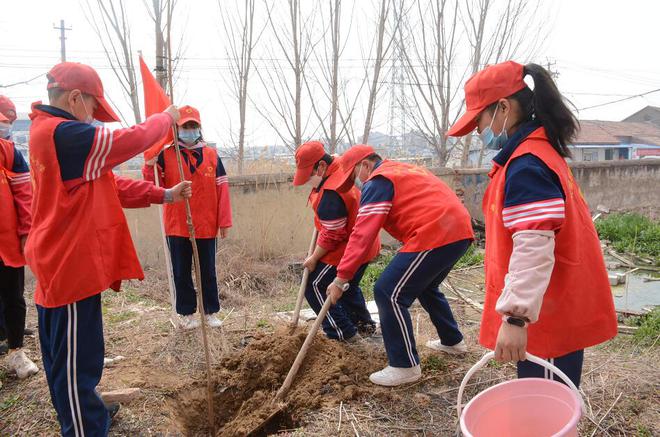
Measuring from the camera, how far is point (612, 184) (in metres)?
11.7

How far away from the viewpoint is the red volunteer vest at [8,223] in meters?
3.36

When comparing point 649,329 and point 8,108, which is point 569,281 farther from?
point 8,108

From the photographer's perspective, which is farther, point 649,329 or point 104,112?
point 649,329

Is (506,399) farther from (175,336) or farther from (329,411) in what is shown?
(175,336)

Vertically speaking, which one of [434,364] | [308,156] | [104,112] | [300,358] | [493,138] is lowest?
[434,364]

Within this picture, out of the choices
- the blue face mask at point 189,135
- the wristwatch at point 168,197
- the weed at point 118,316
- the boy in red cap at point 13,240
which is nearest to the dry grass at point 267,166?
the weed at point 118,316

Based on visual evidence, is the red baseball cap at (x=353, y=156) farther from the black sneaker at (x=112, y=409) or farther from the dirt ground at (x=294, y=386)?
the black sneaker at (x=112, y=409)

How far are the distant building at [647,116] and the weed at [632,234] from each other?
180 feet

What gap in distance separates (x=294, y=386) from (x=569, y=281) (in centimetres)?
209

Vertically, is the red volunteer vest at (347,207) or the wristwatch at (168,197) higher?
the wristwatch at (168,197)

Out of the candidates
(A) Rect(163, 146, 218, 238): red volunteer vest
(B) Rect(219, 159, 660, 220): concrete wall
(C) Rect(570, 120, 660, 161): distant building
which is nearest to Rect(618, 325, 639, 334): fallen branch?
(A) Rect(163, 146, 218, 238): red volunteer vest

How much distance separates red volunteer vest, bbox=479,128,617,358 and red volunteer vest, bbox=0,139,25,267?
3.24m

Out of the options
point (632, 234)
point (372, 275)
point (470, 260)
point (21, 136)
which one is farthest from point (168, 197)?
point (21, 136)

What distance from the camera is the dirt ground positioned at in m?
2.71
